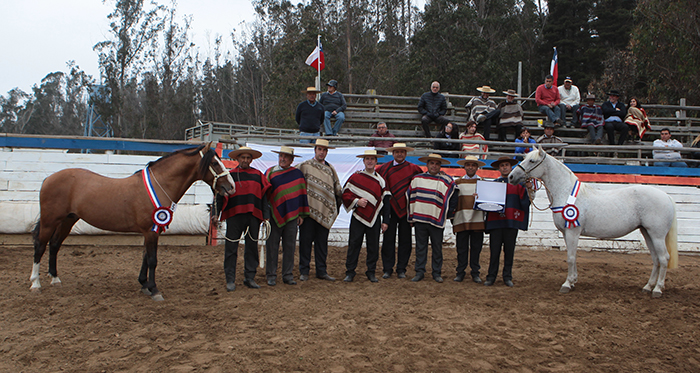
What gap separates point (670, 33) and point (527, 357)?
766 inches

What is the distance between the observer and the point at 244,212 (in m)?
6.28

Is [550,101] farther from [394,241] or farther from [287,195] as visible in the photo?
[287,195]

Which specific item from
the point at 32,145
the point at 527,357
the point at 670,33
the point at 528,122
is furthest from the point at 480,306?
the point at 670,33

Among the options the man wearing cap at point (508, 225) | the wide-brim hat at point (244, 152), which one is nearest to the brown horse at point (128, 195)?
the wide-brim hat at point (244, 152)

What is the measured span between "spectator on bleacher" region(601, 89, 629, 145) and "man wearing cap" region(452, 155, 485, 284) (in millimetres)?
8154

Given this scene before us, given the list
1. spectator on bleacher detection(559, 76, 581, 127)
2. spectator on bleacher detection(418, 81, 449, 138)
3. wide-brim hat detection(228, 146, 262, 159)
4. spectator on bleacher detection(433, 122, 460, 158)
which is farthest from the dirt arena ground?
spectator on bleacher detection(559, 76, 581, 127)

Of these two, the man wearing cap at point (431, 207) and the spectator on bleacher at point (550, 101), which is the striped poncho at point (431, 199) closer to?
the man wearing cap at point (431, 207)

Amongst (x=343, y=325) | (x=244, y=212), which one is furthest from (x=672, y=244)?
(x=244, y=212)

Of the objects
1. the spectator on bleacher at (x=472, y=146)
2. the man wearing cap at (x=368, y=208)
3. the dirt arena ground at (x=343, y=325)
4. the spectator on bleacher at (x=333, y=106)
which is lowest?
the dirt arena ground at (x=343, y=325)

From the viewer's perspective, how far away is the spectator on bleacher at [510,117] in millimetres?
12844

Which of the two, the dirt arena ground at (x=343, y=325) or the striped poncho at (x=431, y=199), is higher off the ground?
the striped poncho at (x=431, y=199)

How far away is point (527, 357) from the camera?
4.18 meters

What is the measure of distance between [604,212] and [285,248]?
4435 mm

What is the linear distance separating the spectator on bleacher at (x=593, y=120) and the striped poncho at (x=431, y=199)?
844 centimetres
